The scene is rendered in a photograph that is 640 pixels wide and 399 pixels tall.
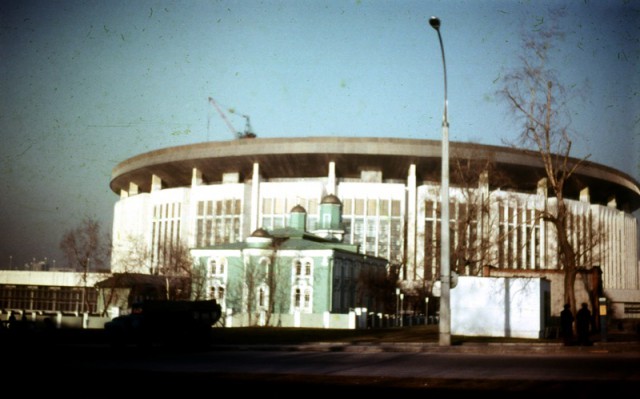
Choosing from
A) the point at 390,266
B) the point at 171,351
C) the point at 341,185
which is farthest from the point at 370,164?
the point at 171,351

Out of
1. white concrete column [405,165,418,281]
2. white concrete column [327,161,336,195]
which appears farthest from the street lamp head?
white concrete column [327,161,336,195]

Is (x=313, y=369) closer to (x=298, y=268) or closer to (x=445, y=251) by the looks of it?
(x=445, y=251)

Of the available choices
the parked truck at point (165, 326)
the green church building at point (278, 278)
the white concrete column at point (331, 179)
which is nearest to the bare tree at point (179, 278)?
the green church building at point (278, 278)

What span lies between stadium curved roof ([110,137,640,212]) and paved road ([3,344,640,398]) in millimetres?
68944

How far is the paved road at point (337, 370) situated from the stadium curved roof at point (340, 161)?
68944mm

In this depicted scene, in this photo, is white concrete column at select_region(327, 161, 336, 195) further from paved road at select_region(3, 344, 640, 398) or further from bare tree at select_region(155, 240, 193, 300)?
paved road at select_region(3, 344, 640, 398)

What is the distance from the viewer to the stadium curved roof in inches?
4053

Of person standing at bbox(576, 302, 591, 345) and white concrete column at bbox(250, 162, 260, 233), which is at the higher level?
white concrete column at bbox(250, 162, 260, 233)

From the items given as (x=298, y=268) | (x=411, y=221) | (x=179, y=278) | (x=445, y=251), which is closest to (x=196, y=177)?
(x=411, y=221)

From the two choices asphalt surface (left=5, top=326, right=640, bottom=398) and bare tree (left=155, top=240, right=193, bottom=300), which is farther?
bare tree (left=155, top=240, right=193, bottom=300)

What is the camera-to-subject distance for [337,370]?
19.1m

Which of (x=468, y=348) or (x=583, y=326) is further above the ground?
(x=583, y=326)

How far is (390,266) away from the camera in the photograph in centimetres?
8975

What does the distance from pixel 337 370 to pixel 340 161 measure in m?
89.2
